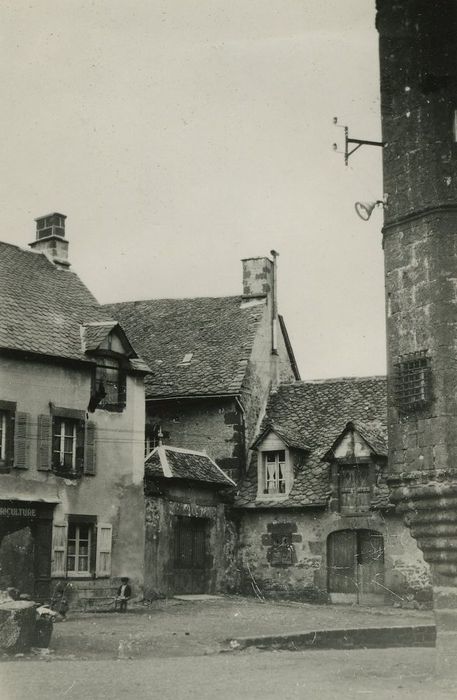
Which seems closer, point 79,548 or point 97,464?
point 79,548

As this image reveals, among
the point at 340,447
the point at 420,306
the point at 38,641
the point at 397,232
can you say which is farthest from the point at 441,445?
the point at 340,447

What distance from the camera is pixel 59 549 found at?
2127cm

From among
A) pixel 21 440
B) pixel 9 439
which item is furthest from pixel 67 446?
pixel 9 439

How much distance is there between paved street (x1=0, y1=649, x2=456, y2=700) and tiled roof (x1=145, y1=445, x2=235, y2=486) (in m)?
8.86

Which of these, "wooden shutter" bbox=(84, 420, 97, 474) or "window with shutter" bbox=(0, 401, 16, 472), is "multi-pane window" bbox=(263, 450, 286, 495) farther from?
"window with shutter" bbox=(0, 401, 16, 472)

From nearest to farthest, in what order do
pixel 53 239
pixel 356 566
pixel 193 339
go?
pixel 356 566 < pixel 53 239 < pixel 193 339

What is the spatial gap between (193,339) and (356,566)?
815 centimetres

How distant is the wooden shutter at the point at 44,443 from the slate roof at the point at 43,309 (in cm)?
146

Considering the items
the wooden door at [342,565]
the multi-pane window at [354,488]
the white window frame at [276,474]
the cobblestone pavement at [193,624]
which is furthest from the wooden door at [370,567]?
the white window frame at [276,474]

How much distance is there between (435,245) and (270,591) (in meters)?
14.6

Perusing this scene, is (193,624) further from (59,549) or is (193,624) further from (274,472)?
(274,472)

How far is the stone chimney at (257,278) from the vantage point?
29.2 m

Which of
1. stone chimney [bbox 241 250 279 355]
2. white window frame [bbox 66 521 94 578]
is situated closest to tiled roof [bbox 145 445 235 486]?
white window frame [bbox 66 521 94 578]

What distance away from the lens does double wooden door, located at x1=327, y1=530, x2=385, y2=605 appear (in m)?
24.1
